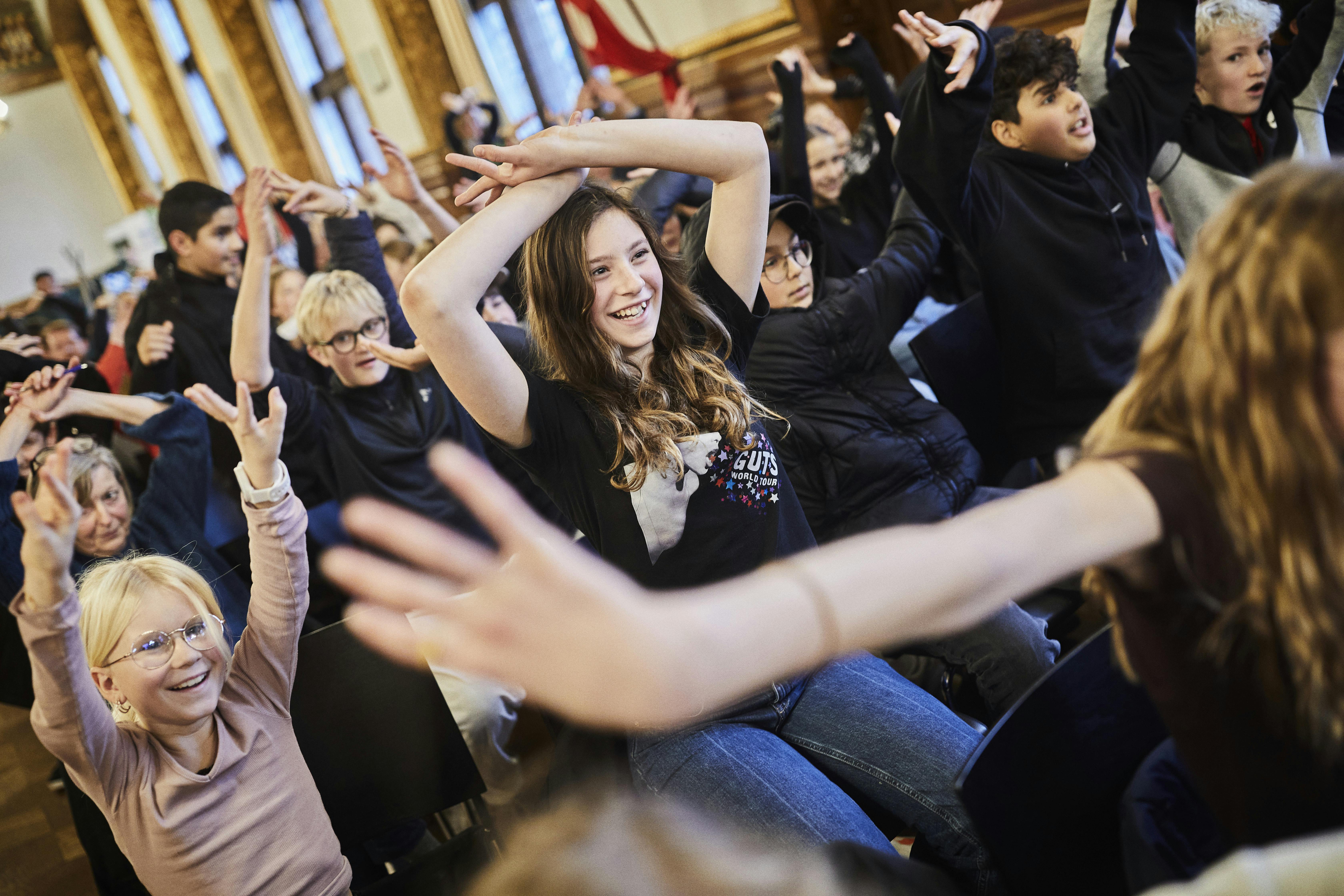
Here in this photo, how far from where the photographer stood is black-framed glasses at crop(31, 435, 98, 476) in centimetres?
261

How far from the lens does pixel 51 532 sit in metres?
1.29

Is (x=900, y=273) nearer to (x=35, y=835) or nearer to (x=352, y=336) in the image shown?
(x=352, y=336)

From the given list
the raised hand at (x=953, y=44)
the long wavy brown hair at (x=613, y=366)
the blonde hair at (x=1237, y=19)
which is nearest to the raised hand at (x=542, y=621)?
the long wavy brown hair at (x=613, y=366)

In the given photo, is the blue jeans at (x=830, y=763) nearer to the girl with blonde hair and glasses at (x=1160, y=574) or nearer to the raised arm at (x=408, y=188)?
the girl with blonde hair and glasses at (x=1160, y=574)

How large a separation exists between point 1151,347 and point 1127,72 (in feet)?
7.07

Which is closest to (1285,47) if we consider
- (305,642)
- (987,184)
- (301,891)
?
(987,184)

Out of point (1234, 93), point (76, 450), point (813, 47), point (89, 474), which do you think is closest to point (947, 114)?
point (1234, 93)

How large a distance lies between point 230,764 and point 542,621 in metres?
1.21

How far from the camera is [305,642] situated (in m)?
1.89

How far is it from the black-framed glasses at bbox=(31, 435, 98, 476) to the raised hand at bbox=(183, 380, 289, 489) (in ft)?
3.70

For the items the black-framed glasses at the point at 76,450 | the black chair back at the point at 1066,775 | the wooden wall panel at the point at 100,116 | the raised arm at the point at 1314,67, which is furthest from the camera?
the wooden wall panel at the point at 100,116

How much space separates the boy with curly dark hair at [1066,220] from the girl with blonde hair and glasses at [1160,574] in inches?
67.5

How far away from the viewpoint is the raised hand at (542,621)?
613mm

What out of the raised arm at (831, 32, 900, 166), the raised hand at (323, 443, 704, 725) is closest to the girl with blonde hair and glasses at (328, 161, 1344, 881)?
the raised hand at (323, 443, 704, 725)
